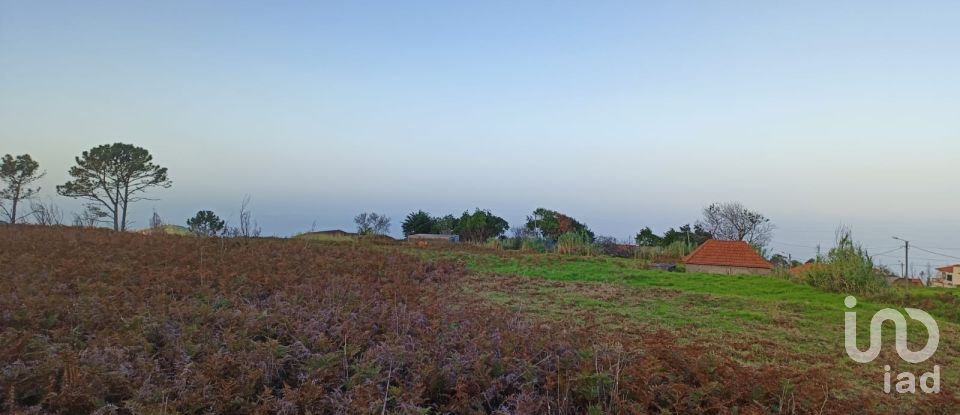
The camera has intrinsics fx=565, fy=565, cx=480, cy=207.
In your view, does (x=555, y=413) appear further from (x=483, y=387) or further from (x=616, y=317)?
(x=616, y=317)

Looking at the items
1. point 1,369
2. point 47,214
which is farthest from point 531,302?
point 47,214

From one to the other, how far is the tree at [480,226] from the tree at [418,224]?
6.76ft

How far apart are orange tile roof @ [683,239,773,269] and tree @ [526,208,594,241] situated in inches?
367

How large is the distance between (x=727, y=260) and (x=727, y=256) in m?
0.20

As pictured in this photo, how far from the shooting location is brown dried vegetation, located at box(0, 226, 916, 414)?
2.57m

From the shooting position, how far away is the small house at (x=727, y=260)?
15914 millimetres

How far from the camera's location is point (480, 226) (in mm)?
25953

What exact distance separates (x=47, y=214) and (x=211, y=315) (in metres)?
15.5

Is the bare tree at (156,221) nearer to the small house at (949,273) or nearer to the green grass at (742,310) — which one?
the green grass at (742,310)

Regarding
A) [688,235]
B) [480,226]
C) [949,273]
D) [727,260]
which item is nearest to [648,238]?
[688,235]

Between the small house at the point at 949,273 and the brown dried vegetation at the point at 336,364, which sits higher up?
the brown dried vegetation at the point at 336,364

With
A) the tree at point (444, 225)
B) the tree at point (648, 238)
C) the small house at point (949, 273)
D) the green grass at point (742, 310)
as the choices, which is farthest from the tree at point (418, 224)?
the small house at point (949, 273)

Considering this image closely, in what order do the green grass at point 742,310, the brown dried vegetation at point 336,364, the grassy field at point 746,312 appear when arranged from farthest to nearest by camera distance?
1. the green grass at point 742,310
2. the grassy field at point 746,312
3. the brown dried vegetation at point 336,364

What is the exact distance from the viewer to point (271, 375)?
292 centimetres
